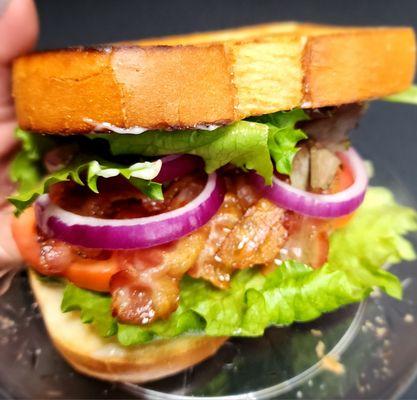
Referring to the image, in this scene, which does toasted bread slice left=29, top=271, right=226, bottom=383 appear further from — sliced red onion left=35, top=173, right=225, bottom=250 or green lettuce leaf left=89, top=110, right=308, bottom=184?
green lettuce leaf left=89, top=110, right=308, bottom=184

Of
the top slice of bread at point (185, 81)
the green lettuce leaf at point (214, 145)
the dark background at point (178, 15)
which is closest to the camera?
the top slice of bread at point (185, 81)

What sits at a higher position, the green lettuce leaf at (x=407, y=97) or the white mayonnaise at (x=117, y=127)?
the white mayonnaise at (x=117, y=127)

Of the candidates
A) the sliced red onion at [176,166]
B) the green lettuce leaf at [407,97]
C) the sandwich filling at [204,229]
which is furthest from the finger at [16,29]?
the green lettuce leaf at [407,97]

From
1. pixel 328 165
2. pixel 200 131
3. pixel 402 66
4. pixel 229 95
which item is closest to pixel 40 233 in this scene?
pixel 200 131

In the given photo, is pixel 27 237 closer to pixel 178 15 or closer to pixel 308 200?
pixel 308 200

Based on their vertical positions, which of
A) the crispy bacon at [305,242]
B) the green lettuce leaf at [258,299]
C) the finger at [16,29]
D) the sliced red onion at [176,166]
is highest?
the finger at [16,29]

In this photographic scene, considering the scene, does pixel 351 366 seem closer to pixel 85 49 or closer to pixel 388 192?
pixel 388 192

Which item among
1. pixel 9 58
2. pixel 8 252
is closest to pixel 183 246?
pixel 8 252

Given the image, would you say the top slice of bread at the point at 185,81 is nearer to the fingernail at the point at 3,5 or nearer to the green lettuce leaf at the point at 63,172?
the green lettuce leaf at the point at 63,172
